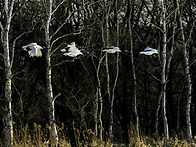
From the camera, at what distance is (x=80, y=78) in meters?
13.9

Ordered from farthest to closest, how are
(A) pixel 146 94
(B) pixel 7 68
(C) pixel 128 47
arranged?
(A) pixel 146 94 < (C) pixel 128 47 < (B) pixel 7 68

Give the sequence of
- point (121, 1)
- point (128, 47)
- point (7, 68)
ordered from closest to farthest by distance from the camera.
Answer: point (7, 68), point (121, 1), point (128, 47)

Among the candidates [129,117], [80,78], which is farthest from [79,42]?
[129,117]

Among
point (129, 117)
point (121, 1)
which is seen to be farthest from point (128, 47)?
point (129, 117)

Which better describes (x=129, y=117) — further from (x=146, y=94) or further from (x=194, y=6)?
(x=194, y=6)

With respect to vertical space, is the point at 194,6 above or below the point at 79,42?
above

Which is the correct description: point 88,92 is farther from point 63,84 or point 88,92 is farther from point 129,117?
point 129,117

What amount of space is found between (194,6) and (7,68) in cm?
973

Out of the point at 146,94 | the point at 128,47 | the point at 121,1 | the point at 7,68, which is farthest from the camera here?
the point at 146,94

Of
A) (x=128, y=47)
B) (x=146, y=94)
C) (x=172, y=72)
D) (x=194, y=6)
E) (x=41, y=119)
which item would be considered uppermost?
(x=194, y=6)

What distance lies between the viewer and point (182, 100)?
51.3 feet

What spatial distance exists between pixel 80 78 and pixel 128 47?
8.01ft

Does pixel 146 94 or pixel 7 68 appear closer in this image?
pixel 7 68

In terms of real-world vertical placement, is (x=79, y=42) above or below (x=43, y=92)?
above
